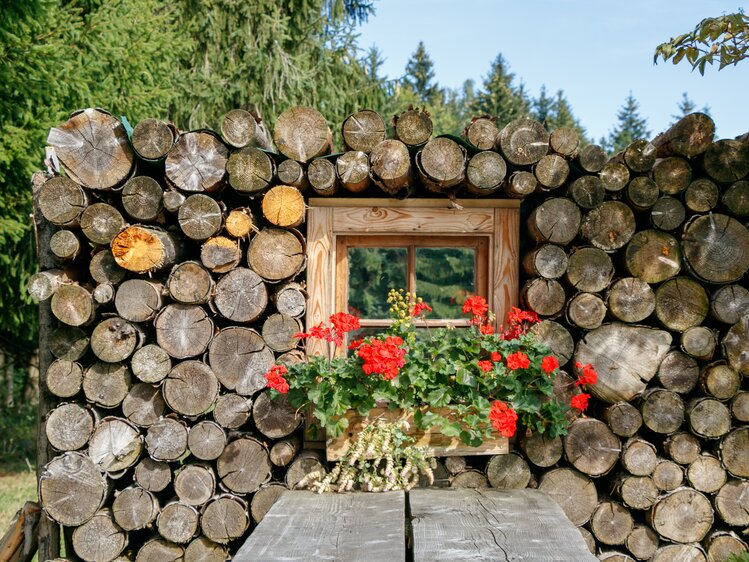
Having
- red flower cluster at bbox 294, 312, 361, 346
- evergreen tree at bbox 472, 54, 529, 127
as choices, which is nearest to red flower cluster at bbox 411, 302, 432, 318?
red flower cluster at bbox 294, 312, 361, 346

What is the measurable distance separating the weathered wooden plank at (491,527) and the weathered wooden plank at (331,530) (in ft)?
0.39

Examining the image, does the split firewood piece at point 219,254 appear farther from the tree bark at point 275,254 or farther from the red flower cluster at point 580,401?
the red flower cluster at point 580,401

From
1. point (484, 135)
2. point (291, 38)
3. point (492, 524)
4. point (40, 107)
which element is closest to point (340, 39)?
point (291, 38)

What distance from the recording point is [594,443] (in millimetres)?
4215

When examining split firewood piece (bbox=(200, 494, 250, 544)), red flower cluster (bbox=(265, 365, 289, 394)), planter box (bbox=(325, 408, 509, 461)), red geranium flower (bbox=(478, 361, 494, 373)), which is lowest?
split firewood piece (bbox=(200, 494, 250, 544))

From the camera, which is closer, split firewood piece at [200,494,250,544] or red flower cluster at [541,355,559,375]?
red flower cluster at [541,355,559,375]

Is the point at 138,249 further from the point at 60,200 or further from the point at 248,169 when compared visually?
the point at 248,169

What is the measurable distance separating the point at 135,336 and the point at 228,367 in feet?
1.97

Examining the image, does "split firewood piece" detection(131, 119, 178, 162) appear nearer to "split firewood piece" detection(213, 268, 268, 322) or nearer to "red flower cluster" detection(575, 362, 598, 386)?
"split firewood piece" detection(213, 268, 268, 322)

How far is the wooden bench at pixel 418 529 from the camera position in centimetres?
283

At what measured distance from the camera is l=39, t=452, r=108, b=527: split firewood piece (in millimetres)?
4180

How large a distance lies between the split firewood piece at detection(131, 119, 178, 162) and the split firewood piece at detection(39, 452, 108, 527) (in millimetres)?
1908

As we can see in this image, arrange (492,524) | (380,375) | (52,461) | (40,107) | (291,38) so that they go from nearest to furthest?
1. (492,524)
2. (380,375)
3. (52,461)
4. (40,107)
5. (291,38)

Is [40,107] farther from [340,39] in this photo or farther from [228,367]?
[340,39]
